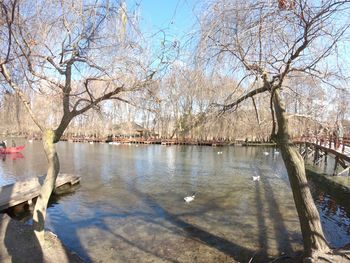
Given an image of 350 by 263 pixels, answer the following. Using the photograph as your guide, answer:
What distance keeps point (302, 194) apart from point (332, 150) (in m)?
13.0

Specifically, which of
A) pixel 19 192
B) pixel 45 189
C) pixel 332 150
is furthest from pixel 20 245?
pixel 332 150

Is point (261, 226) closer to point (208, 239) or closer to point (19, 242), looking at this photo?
point (208, 239)

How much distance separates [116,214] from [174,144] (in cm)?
4393

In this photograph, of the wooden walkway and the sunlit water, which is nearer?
the sunlit water

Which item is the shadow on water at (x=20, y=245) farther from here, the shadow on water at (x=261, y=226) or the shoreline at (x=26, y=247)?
the shadow on water at (x=261, y=226)

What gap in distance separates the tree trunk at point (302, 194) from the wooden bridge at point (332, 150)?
263 inches

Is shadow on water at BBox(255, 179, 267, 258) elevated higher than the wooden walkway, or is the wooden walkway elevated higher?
the wooden walkway

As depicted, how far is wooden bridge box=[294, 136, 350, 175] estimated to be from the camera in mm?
15945

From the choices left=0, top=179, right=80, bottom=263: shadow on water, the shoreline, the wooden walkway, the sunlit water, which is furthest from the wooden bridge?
the wooden walkway

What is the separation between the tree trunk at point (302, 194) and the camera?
5.75 metres

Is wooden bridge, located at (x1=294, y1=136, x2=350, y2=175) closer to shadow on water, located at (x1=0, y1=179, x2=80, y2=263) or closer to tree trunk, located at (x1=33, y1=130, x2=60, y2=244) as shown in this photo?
tree trunk, located at (x1=33, y1=130, x2=60, y2=244)

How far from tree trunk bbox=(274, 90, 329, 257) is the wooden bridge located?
669cm

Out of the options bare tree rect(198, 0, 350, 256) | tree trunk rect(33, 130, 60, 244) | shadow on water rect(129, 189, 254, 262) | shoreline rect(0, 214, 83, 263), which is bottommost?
shadow on water rect(129, 189, 254, 262)

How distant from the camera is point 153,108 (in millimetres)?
6684
